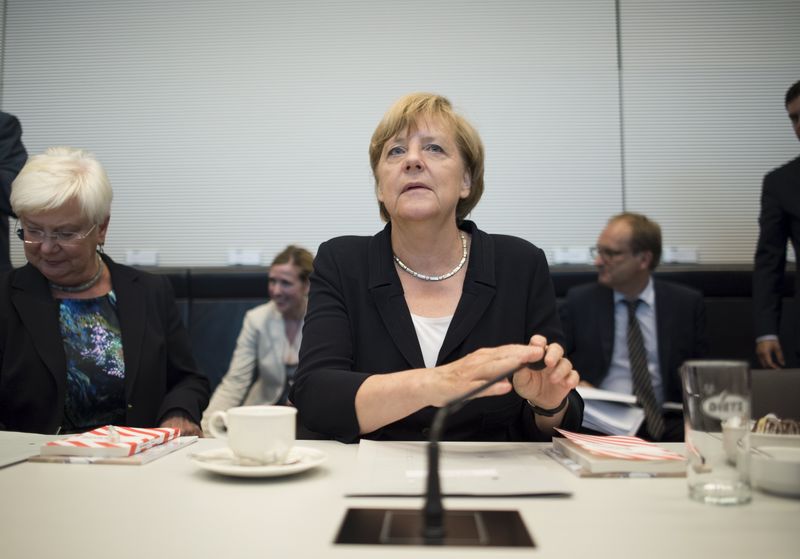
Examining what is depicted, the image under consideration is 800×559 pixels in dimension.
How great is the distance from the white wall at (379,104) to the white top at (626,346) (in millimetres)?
850

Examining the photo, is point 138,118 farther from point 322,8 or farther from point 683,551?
point 683,551

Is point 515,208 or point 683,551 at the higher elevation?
point 515,208

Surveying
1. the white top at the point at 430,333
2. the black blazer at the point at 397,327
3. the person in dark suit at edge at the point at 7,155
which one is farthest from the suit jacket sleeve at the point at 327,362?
the person in dark suit at edge at the point at 7,155

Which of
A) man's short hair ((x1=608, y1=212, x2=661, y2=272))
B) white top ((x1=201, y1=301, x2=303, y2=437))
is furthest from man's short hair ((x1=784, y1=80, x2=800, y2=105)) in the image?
white top ((x1=201, y1=301, x2=303, y2=437))

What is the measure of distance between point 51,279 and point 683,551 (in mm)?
1748

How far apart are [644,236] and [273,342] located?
1973mm

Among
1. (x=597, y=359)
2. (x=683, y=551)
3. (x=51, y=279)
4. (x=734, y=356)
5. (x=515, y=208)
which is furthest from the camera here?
(x=515, y=208)

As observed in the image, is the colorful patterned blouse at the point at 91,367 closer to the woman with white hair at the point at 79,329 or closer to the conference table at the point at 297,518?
the woman with white hair at the point at 79,329

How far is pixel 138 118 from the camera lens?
4.24 meters

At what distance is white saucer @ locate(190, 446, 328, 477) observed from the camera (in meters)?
0.94

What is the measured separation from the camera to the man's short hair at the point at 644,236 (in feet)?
11.3

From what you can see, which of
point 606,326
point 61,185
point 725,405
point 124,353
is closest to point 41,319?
point 124,353

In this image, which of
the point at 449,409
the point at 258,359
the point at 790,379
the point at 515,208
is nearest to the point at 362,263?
the point at 449,409

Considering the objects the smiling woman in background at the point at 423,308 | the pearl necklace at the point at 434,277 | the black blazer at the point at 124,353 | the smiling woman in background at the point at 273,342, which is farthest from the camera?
the smiling woman in background at the point at 273,342
